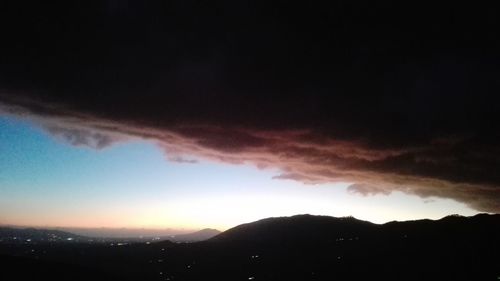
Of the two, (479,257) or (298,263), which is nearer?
(479,257)

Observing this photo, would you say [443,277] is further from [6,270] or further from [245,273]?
[6,270]

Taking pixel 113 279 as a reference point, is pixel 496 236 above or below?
above

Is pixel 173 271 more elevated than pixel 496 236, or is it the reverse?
pixel 496 236

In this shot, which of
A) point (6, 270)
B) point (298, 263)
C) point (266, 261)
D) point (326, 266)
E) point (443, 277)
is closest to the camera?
point (6, 270)

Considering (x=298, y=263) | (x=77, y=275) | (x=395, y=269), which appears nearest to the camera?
(x=77, y=275)

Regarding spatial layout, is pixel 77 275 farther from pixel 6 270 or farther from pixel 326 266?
pixel 326 266

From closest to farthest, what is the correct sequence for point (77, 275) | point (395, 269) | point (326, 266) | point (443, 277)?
point (77, 275) < point (443, 277) < point (395, 269) < point (326, 266)

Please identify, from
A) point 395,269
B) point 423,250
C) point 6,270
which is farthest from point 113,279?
point 423,250

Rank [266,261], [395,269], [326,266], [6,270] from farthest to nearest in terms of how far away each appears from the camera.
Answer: [266,261]
[326,266]
[395,269]
[6,270]

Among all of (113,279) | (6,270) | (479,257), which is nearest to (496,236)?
(479,257)
